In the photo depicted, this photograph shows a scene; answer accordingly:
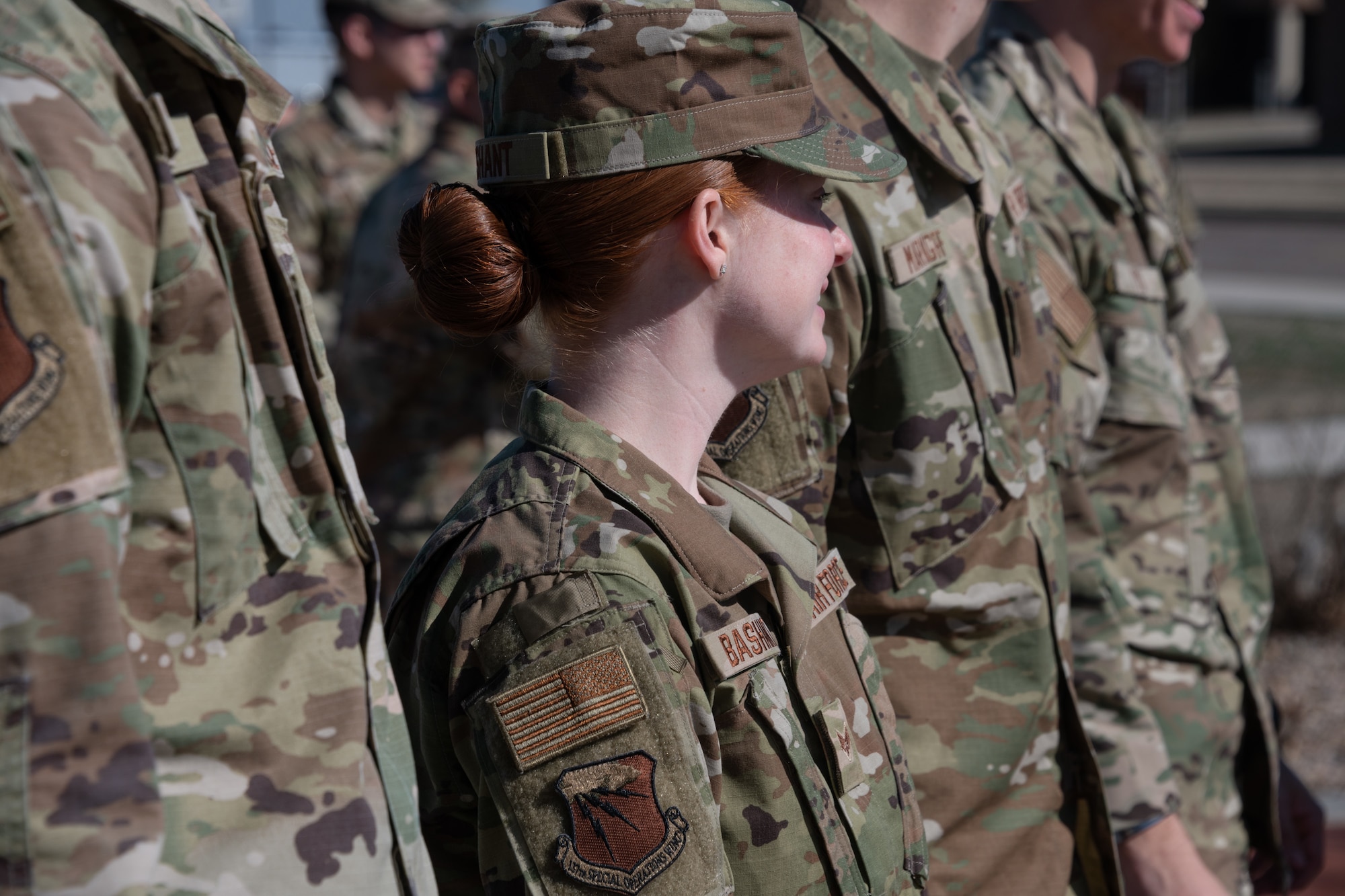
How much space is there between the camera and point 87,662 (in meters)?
1.01

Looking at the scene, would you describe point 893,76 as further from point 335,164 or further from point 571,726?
point 335,164

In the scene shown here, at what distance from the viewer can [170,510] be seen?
3.83 feet

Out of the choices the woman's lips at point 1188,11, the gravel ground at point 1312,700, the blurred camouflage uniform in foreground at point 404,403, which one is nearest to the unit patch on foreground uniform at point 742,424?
the woman's lips at point 1188,11

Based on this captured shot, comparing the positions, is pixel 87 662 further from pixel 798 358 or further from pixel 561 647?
pixel 798 358

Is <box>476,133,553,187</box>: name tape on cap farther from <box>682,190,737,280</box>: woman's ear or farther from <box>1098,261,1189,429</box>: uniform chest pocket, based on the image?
<box>1098,261,1189,429</box>: uniform chest pocket

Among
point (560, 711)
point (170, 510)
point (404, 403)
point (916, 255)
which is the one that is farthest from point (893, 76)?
point (404, 403)

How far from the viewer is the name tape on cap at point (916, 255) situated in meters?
1.95

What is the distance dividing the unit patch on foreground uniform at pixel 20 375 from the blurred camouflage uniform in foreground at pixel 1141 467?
1.81 metres

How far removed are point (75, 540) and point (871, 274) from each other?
120 centimetres

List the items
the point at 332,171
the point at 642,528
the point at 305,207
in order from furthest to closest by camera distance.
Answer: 1. the point at 332,171
2. the point at 305,207
3. the point at 642,528

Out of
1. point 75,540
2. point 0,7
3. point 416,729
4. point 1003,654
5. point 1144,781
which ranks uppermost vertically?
point 0,7

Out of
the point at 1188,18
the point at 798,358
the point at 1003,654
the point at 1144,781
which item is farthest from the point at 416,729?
the point at 1188,18

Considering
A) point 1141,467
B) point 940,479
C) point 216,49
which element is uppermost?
point 216,49

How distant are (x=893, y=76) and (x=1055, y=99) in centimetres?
91
